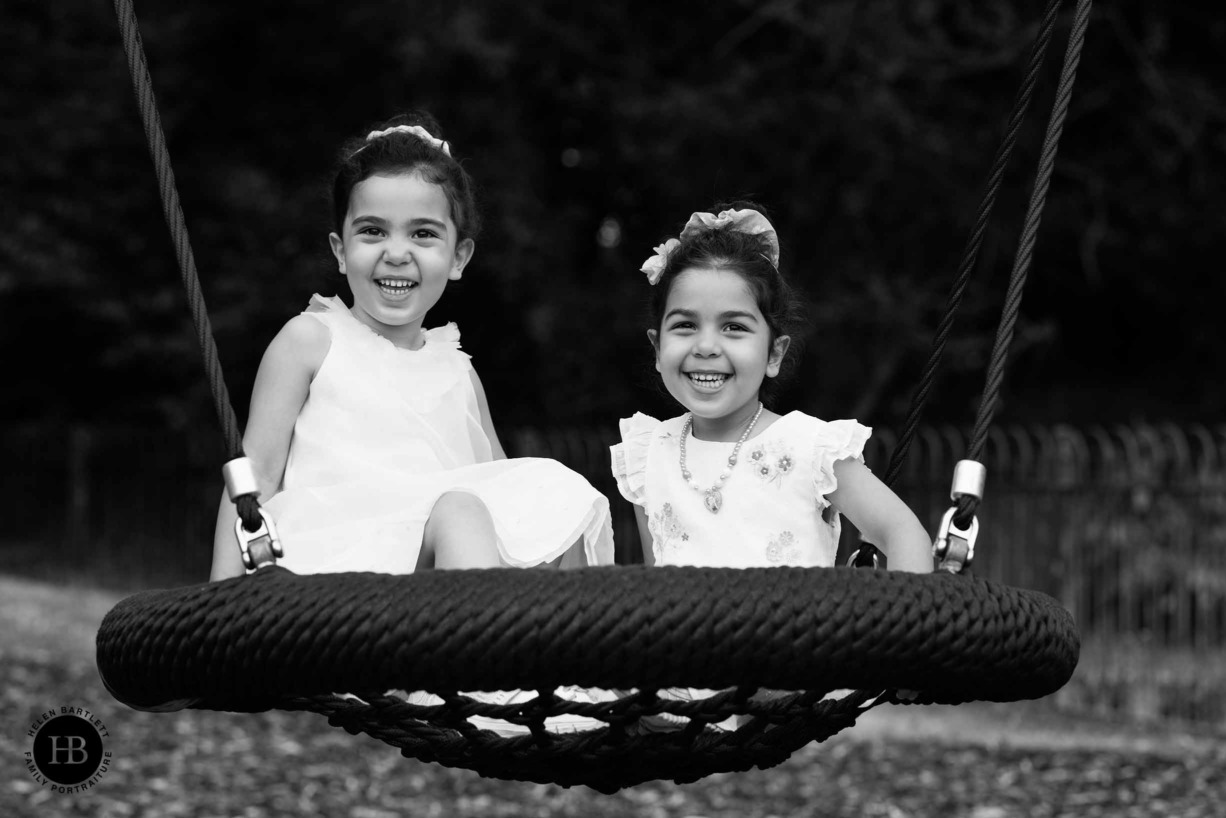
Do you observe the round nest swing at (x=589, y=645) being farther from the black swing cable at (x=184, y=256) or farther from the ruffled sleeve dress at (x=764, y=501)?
the ruffled sleeve dress at (x=764, y=501)

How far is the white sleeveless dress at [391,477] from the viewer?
2.10 metres

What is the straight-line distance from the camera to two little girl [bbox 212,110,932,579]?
2105mm

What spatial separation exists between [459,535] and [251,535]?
15.3 inches

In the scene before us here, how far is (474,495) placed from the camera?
208 cm

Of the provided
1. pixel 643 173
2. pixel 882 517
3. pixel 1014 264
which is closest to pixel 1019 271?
pixel 1014 264

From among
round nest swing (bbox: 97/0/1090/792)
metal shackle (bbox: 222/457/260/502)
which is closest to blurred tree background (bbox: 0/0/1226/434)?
round nest swing (bbox: 97/0/1090/792)

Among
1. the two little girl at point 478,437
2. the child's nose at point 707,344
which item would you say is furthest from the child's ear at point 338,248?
the child's nose at point 707,344

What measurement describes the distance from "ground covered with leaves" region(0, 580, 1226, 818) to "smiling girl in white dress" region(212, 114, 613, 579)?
3.22 m

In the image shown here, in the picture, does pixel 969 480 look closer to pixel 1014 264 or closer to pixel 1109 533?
pixel 1014 264

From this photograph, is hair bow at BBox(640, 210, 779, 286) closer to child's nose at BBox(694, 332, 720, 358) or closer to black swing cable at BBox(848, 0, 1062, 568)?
child's nose at BBox(694, 332, 720, 358)

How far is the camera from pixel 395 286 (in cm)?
227

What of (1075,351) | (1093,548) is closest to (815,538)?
(1093,548)

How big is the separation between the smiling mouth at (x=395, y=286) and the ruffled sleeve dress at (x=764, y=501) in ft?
1.58

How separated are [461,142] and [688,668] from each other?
936cm
